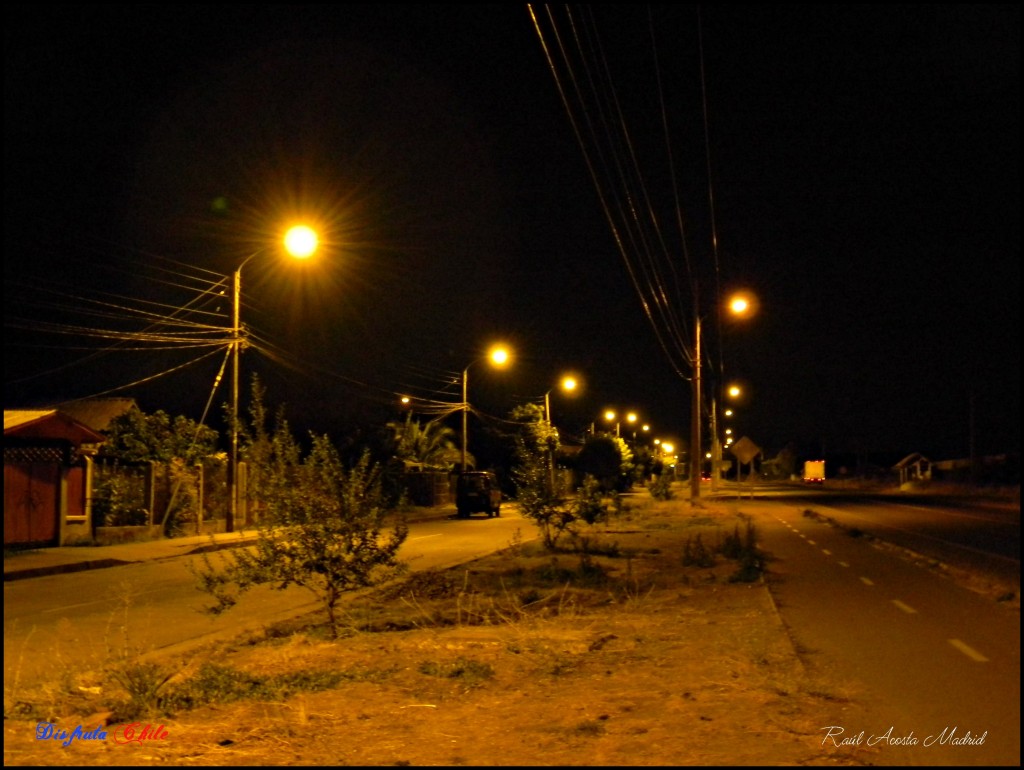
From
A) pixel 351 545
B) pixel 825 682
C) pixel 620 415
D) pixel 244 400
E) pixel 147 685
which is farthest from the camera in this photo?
pixel 620 415

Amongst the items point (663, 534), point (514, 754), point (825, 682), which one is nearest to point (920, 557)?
point (663, 534)

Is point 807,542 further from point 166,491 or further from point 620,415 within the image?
point 620,415

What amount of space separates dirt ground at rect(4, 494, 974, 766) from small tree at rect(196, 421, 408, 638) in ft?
1.84

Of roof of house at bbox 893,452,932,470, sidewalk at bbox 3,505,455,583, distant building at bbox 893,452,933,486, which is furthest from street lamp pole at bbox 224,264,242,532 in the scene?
roof of house at bbox 893,452,932,470

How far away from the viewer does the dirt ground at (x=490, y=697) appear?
5.96 metres

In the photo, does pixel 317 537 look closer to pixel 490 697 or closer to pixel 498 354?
pixel 490 697

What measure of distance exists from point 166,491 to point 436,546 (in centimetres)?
870

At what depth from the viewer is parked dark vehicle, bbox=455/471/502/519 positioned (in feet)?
128

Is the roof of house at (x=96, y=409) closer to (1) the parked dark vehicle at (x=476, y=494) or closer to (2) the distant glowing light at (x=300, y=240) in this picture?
(1) the parked dark vehicle at (x=476, y=494)

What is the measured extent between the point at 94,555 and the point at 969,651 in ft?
59.6

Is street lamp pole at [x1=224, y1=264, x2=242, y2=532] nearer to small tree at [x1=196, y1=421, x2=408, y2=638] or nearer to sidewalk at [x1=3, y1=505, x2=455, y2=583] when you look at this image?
sidewalk at [x1=3, y1=505, x2=455, y2=583]

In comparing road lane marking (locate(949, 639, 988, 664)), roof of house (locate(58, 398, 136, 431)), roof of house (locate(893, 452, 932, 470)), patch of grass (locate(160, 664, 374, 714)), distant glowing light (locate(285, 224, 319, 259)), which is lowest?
road lane marking (locate(949, 639, 988, 664))

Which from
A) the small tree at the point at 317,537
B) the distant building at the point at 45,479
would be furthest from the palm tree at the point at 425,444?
the small tree at the point at 317,537

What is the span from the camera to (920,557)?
18562 mm
